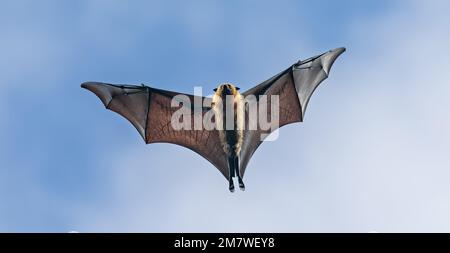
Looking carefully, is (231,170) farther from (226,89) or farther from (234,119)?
(226,89)

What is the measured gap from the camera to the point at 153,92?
23.6m

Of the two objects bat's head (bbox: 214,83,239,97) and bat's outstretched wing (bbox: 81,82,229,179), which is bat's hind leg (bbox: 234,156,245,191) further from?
bat's head (bbox: 214,83,239,97)

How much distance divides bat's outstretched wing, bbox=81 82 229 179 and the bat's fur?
73cm

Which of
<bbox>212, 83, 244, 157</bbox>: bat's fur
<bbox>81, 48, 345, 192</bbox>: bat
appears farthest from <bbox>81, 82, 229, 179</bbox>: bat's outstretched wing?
<bbox>212, 83, 244, 157</bbox>: bat's fur

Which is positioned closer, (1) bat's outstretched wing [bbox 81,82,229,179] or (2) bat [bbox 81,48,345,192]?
(2) bat [bbox 81,48,345,192]

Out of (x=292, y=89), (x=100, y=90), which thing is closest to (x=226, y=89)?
(x=292, y=89)

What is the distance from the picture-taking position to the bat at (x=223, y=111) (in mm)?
23125

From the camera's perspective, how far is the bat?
75.9ft

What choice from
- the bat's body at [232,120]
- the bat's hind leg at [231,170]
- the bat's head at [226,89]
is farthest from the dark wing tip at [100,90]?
the bat's hind leg at [231,170]
